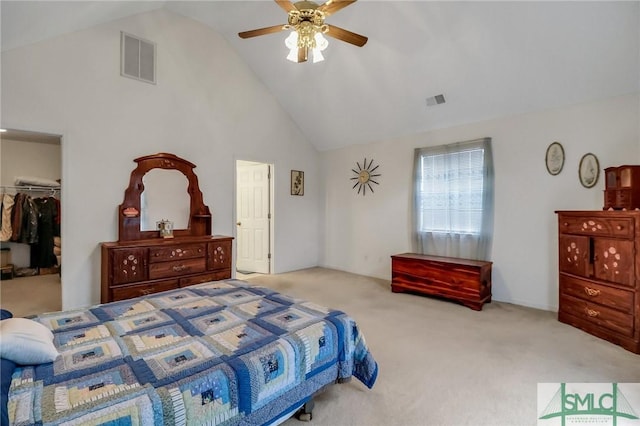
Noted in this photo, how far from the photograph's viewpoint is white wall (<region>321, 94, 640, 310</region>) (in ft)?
10.8

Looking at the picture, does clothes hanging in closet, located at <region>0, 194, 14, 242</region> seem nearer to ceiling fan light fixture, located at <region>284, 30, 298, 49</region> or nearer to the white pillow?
the white pillow

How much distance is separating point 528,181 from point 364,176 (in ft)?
8.29

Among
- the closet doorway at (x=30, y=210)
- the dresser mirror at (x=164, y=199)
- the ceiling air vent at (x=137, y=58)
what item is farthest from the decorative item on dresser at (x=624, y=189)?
the closet doorway at (x=30, y=210)

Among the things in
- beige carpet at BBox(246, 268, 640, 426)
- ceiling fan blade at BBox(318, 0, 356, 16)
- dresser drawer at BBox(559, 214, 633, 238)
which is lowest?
beige carpet at BBox(246, 268, 640, 426)

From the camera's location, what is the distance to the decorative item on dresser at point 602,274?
2621 mm

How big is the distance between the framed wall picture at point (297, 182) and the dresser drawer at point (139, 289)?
2818 mm

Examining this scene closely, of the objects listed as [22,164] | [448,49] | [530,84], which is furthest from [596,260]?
[22,164]

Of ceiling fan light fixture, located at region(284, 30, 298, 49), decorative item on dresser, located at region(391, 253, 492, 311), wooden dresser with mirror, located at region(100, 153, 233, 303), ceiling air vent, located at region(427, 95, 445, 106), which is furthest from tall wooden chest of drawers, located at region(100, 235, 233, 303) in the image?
ceiling air vent, located at region(427, 95, 445, 106)

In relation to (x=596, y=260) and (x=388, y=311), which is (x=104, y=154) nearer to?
(x=388, y=311)

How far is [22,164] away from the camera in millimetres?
5188

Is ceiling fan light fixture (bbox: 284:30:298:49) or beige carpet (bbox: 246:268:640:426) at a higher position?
ceiling fan light fixture (bbox: 284:30:298:49)

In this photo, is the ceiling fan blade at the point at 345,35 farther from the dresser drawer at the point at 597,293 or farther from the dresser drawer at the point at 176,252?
the dresser drawer at the point at 597,293

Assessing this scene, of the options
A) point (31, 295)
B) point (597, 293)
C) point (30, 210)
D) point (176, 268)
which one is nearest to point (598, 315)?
point (597, 293)

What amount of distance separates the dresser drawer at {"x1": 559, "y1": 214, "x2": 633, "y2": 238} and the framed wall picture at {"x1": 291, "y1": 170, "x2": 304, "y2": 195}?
4062 millimetres
